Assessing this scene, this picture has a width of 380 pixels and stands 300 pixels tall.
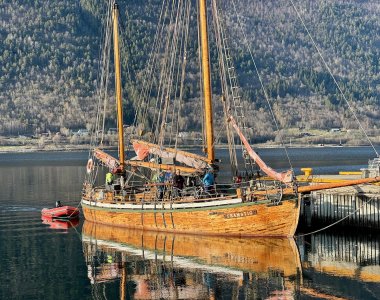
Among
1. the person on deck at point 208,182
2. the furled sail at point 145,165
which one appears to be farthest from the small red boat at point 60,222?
the person on deck at point 208,182

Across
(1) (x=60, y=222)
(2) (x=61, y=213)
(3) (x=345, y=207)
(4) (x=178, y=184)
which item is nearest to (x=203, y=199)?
(4) (x=178, y=184)

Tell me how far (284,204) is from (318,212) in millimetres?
10478

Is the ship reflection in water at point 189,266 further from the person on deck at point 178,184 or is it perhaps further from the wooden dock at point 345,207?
the wooden dock at point 345,207

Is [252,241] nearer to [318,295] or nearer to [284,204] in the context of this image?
[284,204]

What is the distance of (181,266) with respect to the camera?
53.2 metres

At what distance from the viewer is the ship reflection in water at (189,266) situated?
151 ft

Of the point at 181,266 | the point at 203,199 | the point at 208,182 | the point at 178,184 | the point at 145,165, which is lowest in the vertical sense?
the point at 181,266

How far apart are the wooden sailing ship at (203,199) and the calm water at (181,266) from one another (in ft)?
3.27

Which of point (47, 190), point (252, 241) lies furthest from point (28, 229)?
point (47, 190)

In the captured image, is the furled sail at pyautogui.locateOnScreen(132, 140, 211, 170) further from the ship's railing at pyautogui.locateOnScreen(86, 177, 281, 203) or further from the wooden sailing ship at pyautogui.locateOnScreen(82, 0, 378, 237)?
the ship's railing at pyautogui.locateOnScreen(86, 177, 281, 203)

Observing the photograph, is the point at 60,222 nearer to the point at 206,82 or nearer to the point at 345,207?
the point at 206,82

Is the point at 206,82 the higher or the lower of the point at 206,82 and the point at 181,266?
the higher

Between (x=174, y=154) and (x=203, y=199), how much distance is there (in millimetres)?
8144

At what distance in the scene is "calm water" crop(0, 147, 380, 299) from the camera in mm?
46188
